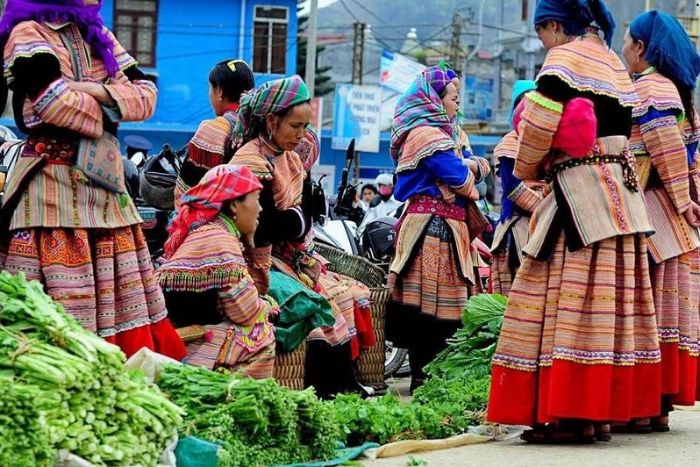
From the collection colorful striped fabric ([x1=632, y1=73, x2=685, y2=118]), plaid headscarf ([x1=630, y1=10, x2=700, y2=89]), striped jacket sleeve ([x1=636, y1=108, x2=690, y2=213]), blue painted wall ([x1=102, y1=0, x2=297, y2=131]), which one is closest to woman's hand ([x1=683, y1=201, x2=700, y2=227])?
striped jacket sleeve ([x1=636, y1=108, x2=690, y2=213])

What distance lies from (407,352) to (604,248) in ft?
13.1

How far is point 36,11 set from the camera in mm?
6664

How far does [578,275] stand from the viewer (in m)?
6.95

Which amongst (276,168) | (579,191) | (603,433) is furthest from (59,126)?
(603,433)

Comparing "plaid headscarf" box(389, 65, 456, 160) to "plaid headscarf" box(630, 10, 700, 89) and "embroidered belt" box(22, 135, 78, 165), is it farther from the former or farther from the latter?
"embroidered belt" box(22, 135, 78, 165)

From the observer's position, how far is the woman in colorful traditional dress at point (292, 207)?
8156 millimetres

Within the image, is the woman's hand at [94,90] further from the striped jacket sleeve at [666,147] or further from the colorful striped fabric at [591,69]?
the striped jacket sleeve at [666,147]

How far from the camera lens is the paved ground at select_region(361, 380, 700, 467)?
6.39m

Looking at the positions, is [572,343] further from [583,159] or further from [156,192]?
[156,192]

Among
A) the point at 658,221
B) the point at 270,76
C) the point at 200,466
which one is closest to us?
the point at 200,466

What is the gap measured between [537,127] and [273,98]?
1801 mm

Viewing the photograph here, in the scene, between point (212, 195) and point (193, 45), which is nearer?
point (212, 195)

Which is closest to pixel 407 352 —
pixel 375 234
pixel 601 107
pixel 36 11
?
pixel 375 234

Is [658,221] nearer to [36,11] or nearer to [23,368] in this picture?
[36,11]
